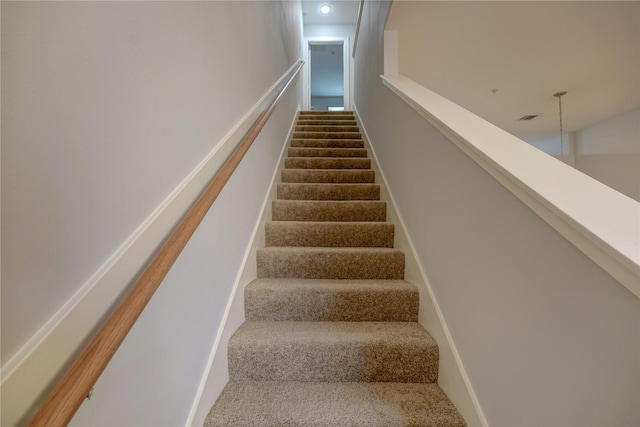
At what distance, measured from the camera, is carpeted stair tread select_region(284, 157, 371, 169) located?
2.57 m

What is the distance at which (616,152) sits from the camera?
4121 millimetres

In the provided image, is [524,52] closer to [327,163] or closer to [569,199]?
[327,163]

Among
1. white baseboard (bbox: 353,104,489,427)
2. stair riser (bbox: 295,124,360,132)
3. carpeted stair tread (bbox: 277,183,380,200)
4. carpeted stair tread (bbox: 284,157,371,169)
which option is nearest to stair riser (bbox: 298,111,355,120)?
stair riser (bbox: 295,124,360,132)

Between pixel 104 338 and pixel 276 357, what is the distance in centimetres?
74

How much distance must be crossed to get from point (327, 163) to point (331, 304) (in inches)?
61.2

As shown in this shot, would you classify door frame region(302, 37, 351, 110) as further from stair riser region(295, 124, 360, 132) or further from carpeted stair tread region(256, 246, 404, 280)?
carpeted stair tread region(256, 246, 404, 280)

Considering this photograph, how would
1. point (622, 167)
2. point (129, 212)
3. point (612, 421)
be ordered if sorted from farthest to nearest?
point (622, 167), point (129, 212), point (612, 421)

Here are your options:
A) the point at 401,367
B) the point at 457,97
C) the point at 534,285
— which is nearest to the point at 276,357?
the point at 401,367

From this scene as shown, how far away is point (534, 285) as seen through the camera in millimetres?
646

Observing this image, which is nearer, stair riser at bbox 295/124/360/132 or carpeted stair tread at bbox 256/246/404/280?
carpeted stair tread at bbox 256/246/404/280

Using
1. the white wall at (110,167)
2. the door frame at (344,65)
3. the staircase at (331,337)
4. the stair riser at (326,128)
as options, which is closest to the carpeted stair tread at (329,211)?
the staircase at (331,337)

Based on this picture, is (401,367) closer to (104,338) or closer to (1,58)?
(104,338)

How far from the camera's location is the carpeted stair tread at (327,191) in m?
2.16

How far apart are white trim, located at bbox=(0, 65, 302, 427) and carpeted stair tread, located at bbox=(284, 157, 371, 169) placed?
71.9 inches
